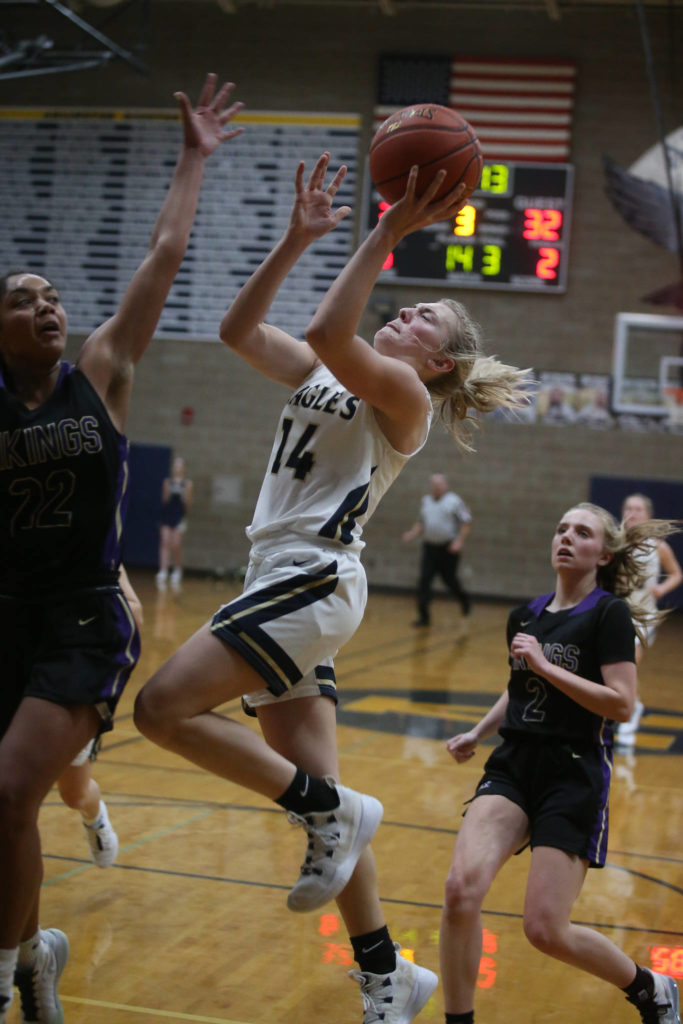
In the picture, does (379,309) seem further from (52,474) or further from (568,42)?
Answer: (52,474)

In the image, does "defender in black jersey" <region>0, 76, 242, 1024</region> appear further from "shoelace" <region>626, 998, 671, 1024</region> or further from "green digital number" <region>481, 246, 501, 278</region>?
"green digital number" <region>481, 246, 501, 278</region>

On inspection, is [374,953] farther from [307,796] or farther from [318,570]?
[318,570]

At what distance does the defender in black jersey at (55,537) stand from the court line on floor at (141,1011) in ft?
1.76

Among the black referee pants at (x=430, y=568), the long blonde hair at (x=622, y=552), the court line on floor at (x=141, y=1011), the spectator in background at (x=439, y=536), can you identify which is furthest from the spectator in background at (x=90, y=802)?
the black referee pants at (x=430, y=568)

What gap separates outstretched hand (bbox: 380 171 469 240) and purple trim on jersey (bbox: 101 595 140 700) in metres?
1.08

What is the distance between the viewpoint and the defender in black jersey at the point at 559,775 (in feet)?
9.32

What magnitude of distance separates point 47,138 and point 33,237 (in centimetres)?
149

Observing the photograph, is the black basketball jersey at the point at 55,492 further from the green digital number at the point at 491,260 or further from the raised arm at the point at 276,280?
the green digital number at the point at 491,260

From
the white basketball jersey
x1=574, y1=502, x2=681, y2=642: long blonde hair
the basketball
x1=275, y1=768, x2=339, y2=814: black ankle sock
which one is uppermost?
the basketball

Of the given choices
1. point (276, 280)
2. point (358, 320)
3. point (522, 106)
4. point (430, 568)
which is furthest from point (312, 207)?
point (522, 106)

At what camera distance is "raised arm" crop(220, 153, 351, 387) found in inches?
113

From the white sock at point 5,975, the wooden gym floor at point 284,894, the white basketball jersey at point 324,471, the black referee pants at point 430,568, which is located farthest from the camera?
the black referee pants at point 430,568

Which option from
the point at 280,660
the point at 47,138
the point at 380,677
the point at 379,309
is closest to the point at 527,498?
the point at 379,309

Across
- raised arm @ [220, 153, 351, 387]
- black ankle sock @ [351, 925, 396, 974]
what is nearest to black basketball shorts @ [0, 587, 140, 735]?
raised arm @ [220, 153, 351, 387]
